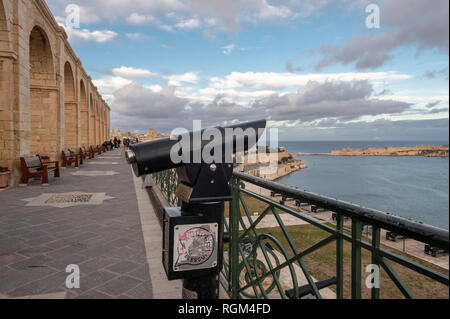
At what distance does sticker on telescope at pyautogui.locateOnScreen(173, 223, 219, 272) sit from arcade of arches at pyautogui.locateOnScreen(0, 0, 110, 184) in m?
9.47

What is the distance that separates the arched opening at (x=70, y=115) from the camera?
59.2 feet

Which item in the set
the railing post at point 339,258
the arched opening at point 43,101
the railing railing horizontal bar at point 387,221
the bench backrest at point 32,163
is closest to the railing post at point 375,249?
the railing railing horizontal bar at point 387,221

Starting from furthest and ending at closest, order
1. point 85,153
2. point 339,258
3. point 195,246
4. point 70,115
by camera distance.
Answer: point 70,115 < point 85,153 < point 195,246 < point 339,258

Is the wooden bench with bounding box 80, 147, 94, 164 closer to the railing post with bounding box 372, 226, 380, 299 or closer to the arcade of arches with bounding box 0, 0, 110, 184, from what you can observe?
the arcade of arches with bounding box 0, 0, 110, 184

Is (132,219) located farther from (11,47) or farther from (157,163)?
(11,47)

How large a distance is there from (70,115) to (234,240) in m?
19.4

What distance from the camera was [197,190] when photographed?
1.53 m

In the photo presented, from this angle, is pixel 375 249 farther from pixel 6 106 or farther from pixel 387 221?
pixel 6 106

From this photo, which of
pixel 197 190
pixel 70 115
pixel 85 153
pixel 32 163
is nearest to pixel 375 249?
pixel 197 190

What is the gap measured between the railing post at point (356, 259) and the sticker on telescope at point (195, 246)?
2.49 feet

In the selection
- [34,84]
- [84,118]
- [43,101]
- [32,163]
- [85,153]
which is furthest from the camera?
[84,118]

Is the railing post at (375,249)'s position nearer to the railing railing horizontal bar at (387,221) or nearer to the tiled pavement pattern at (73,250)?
the railing railing horizontal bar at (387,221)

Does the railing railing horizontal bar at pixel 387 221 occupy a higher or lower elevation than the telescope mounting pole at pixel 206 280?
higher
